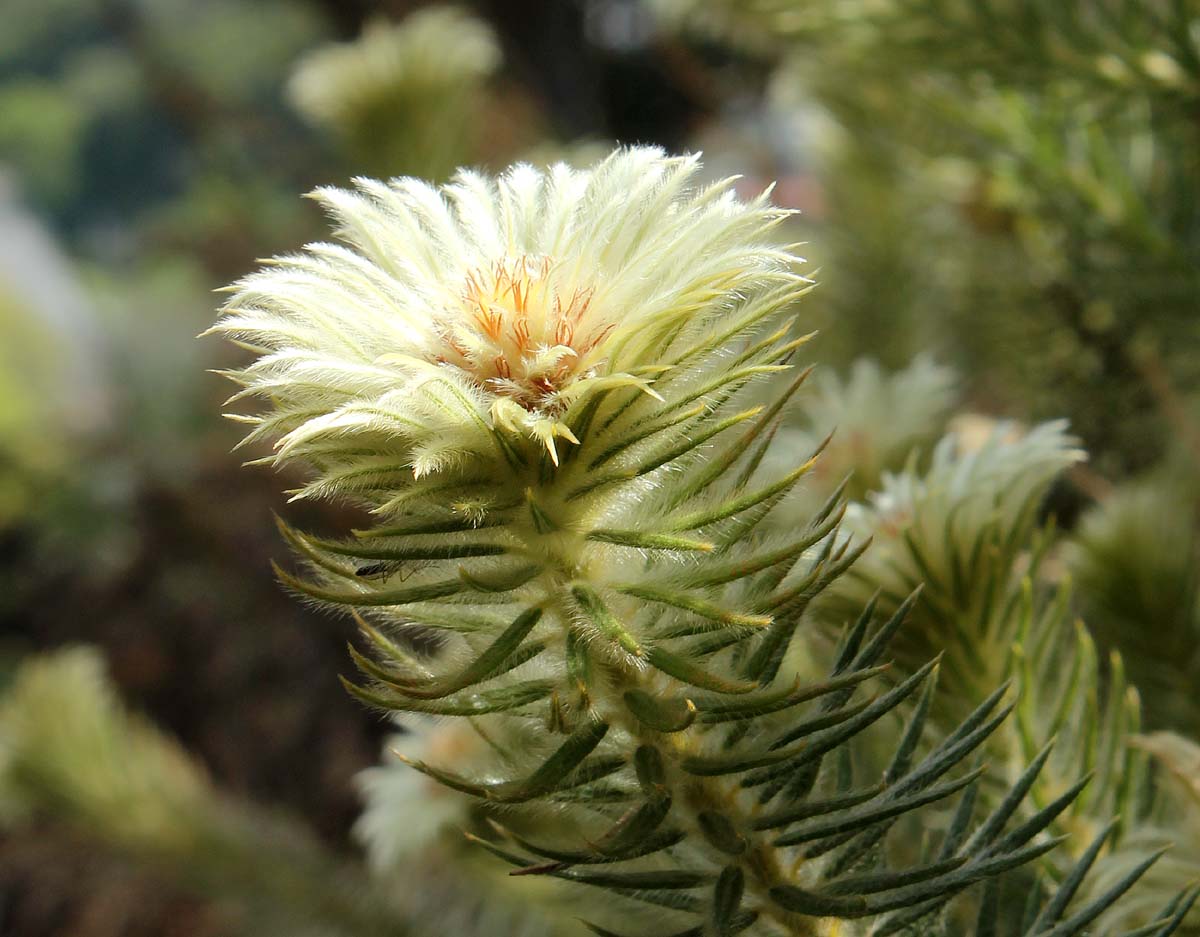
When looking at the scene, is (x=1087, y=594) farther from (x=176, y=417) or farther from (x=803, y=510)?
A: (x=176, y=417)

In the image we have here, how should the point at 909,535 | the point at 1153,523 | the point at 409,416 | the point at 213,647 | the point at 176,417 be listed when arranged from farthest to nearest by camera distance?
the point at 176,417
the point at 213,647
the point at 1153,523
the point at 909,535
the point at 409,416

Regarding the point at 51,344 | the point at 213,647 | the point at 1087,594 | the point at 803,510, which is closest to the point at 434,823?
the point at 803,510

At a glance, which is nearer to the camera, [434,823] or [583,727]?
[583,727]

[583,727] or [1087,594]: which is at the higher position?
[1087,594]

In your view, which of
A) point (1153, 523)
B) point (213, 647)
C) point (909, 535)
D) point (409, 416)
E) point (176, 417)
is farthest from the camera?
point (176, 417)

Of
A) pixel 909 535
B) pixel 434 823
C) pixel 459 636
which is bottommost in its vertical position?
pixel 434 823
